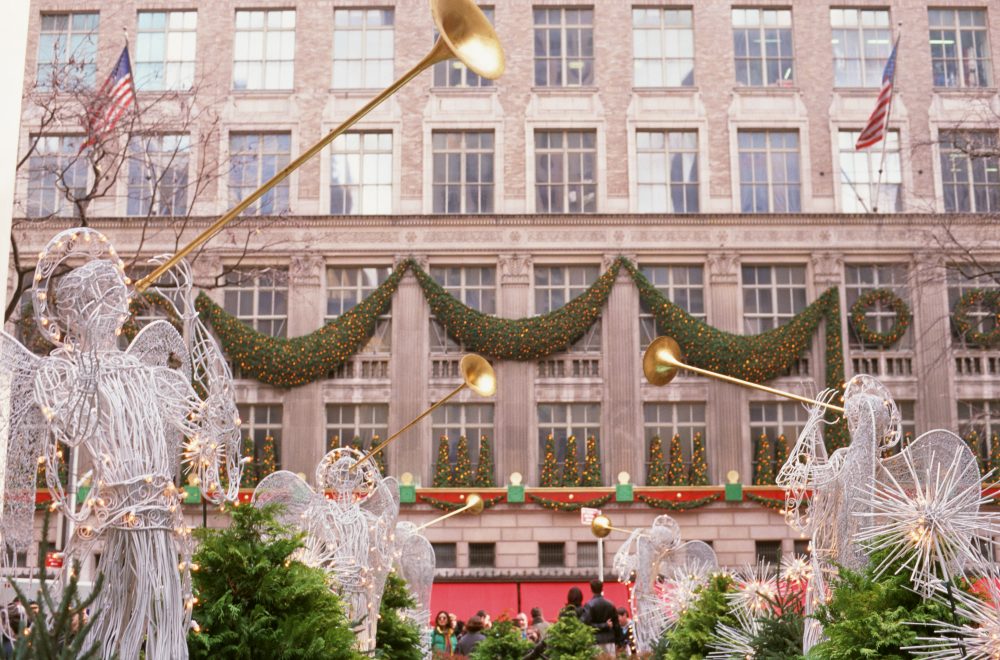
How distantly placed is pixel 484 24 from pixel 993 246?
115 feet

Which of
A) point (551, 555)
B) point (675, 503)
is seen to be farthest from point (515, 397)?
point (675, 503)

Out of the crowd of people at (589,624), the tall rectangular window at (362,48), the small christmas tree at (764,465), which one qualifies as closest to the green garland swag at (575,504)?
the small christmas tree at (764,465)

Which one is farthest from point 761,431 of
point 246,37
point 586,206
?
point 246,37

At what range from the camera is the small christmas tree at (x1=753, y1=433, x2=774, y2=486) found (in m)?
37.8

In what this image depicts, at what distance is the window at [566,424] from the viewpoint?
1532 inches

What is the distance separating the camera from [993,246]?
39.7 m

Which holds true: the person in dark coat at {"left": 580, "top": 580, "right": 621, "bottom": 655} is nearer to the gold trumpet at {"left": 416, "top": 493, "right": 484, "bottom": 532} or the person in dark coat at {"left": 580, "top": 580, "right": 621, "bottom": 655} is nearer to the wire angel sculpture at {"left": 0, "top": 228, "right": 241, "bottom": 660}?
the gold trumpet at {"left": 416, "top": 493, "right": 484, "bottom": 532}

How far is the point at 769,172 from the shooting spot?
41.0 m

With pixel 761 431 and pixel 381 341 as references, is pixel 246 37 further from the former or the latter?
pixel 761 431

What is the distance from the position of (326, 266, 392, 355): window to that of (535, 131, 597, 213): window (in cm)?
594

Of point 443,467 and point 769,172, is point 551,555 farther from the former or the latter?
point 769,172

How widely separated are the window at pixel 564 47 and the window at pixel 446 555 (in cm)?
1595

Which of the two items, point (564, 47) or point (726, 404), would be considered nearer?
point (726, 404)

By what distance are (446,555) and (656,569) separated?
671 inches
